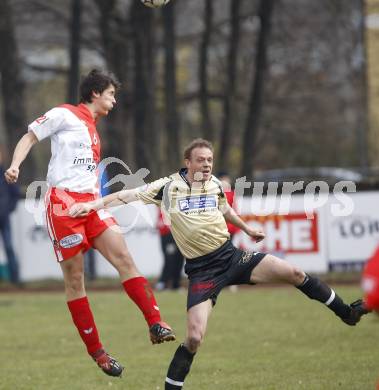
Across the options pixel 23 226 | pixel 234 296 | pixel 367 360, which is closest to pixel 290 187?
pixel 234 296

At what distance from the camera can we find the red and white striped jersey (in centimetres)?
741

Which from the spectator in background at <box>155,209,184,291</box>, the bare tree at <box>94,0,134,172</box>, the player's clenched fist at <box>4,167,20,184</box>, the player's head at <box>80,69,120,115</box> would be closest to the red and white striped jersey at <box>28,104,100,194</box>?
the player's head at <box>80,69,120,115</box>

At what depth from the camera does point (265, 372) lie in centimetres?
849

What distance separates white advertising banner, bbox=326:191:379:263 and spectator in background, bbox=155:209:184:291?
2827mm

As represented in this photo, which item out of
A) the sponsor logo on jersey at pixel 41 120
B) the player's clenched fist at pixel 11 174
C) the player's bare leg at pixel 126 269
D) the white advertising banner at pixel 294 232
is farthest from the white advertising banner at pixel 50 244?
the player's clenched fist at pixel 11 174

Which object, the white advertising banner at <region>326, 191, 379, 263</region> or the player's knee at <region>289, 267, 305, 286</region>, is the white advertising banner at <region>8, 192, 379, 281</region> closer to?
the white advertising banner at <region>326, 191, 379, 263</region>

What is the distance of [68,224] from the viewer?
24.5ft

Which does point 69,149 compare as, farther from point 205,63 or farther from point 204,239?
point 205,63

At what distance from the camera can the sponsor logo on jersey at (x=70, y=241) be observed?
294 inches

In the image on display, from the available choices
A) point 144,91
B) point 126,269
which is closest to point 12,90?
point 144,91

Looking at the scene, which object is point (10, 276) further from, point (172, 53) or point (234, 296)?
point (172, 53)

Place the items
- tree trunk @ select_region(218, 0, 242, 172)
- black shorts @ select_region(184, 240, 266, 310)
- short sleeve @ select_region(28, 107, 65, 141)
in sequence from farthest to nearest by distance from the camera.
Answer: tree trunk @ select_region(218, 0, 242, 172) < short sleeve @ select_region(28, 107, 65, 141) < black shorts @ select_region(184, 240, 266, 310)

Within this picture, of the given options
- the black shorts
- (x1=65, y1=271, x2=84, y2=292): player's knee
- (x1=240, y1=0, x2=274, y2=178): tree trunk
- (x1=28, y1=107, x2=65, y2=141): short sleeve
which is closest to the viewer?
the black shorts

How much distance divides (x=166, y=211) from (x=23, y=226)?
10.7 meters
